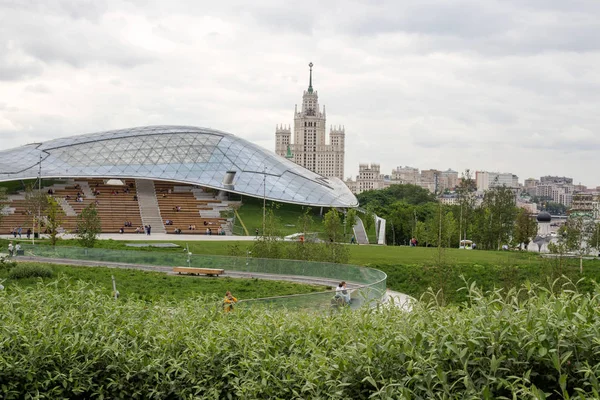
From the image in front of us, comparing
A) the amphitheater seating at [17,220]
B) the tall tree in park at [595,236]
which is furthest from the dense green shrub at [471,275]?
the amphitheater seating at [17,220]

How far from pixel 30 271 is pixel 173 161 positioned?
35.6m

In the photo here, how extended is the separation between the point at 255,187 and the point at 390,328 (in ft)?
159

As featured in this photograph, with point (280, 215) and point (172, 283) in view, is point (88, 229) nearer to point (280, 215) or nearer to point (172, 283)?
point (172, 283)

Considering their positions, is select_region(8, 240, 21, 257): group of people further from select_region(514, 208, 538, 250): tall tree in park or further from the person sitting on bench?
select_region(514, 208, 538, 250): tall tree in park

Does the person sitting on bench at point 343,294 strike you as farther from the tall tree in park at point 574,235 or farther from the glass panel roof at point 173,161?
the glass panel roof at point 173,161

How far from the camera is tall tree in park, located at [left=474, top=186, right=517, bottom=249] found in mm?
47594

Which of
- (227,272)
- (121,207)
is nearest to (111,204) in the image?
(121,207)

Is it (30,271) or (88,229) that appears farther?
(88,229)

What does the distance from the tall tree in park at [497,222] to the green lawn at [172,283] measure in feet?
99.3

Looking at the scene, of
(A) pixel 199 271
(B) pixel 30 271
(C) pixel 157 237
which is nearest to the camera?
(B) pixel 30 271

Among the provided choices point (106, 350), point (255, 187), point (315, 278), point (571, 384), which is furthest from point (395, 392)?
point (255, 187)

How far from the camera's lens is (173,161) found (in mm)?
55594

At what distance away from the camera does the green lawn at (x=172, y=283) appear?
19297 mm

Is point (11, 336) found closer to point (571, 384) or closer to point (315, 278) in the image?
point (571, 384)
